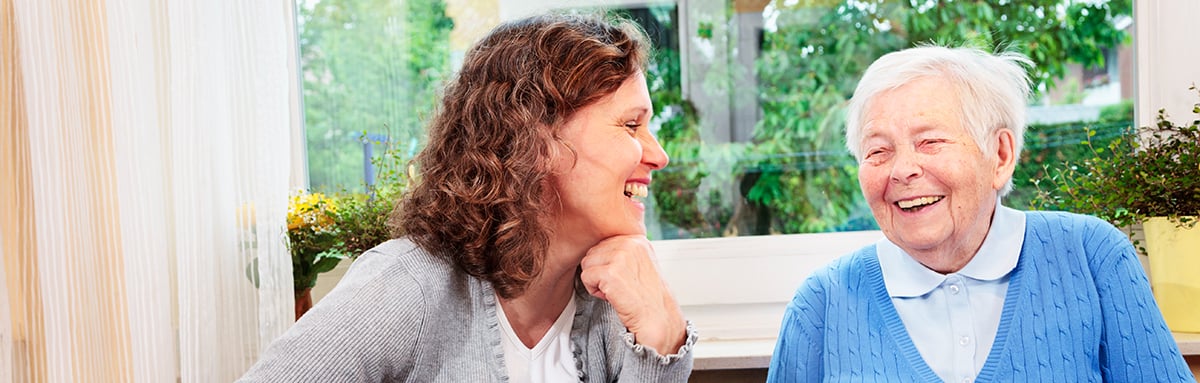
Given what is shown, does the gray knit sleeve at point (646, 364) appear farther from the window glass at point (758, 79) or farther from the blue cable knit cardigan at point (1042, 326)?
the window glass at point (758, 79)

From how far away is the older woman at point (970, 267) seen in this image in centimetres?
153

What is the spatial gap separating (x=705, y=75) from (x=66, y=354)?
5.14 feet

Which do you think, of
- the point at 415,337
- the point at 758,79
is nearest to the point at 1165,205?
the point at 758,79

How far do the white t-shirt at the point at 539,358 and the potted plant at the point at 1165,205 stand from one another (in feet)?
4.25

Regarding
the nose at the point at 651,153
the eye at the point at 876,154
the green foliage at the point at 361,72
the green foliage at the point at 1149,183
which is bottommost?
the green foliage at the point at 1149,183

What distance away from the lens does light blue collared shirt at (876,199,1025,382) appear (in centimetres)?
157

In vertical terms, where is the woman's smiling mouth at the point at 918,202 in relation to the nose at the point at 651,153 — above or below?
below

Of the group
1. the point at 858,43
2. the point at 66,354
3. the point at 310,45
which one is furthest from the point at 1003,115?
the point at 310,45

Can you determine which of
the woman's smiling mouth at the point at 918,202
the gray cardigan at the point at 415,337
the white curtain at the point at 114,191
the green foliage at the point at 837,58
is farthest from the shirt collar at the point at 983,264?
the white curtain at the point at 114,191

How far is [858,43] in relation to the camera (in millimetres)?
2502

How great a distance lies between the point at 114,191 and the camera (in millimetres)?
1610

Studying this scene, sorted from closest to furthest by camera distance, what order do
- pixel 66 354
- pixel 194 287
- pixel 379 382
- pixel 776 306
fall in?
pixel 379 382
pixel 66 354
pixel 194 287
pixel 776 306

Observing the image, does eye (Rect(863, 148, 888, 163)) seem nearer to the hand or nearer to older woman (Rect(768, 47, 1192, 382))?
older woman (Rect(768, 47, 1192, 382))

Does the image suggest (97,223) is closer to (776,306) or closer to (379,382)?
(379,382)
